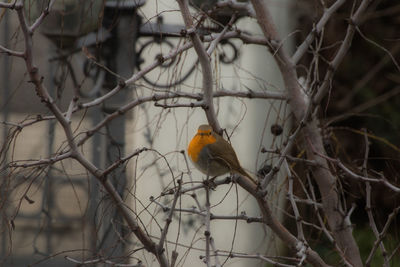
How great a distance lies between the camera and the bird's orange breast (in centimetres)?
176

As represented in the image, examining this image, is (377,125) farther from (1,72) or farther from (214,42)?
(214,42)

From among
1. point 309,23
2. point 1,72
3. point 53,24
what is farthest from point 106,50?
point 309,23

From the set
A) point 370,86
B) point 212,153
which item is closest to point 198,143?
point 212,153

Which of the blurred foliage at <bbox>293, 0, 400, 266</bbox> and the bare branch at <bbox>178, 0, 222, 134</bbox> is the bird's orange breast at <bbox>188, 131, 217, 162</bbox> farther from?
the blurred foliage at <bbox>293, 0, 400, 266</bbox>

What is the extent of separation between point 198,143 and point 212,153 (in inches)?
3.0

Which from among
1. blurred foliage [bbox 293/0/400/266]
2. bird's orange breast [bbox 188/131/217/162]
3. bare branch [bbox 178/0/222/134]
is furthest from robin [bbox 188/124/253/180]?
blurred foliage [bbox 293/0/400/266]

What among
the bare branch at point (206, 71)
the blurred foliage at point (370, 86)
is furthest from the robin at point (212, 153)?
the blurred foliage at point (370, 86)

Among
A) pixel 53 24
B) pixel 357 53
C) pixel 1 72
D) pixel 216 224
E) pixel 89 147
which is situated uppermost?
pixel 357 53

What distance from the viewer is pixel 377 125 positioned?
169 inches

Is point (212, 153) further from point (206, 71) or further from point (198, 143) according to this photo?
point (206, 71)

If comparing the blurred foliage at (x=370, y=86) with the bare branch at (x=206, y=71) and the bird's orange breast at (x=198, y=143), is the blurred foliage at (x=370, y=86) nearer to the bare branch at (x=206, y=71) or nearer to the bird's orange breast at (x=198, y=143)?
the bird's orange breast at (x=198, y=143)

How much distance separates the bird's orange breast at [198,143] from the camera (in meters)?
1.76

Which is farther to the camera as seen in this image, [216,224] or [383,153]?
[383,153]

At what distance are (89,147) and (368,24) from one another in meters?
2.38
